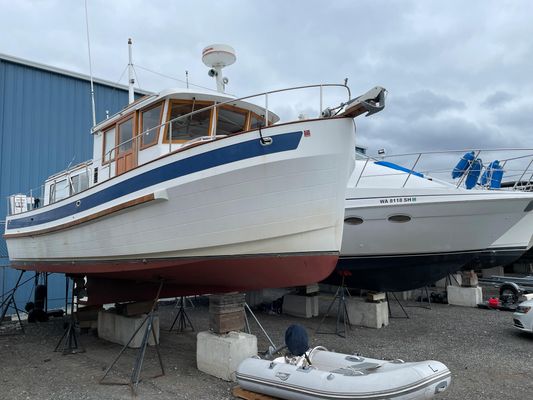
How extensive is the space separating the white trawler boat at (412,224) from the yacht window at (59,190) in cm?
588

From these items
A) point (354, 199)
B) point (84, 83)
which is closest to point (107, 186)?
point (354, 199)

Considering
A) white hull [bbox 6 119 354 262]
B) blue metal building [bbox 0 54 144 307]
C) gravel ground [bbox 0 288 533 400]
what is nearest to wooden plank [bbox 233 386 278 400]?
gravel ground [bbox 0 288 533 400]

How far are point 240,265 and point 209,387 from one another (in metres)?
1.58

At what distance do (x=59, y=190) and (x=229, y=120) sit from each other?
4.84 metres

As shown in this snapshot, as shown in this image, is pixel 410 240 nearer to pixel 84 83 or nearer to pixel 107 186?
pixel 107 186

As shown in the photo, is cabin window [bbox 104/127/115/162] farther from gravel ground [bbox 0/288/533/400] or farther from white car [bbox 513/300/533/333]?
white car [bbox 513/300/533/333]

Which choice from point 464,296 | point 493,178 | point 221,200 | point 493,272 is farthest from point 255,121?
point 493,272

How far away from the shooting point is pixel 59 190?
369 inches

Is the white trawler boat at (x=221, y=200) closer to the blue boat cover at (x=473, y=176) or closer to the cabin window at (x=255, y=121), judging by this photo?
the cabin window at (x=255, y=121)

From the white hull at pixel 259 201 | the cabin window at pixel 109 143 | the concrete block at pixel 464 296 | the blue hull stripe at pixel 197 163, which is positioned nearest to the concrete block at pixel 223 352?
the white hull at pixel 259 201

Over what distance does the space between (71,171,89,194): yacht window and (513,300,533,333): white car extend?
832 cm

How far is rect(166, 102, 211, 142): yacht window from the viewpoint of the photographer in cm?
632

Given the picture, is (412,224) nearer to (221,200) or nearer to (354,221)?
(354,221)

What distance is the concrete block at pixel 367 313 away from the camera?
29.6 ft
